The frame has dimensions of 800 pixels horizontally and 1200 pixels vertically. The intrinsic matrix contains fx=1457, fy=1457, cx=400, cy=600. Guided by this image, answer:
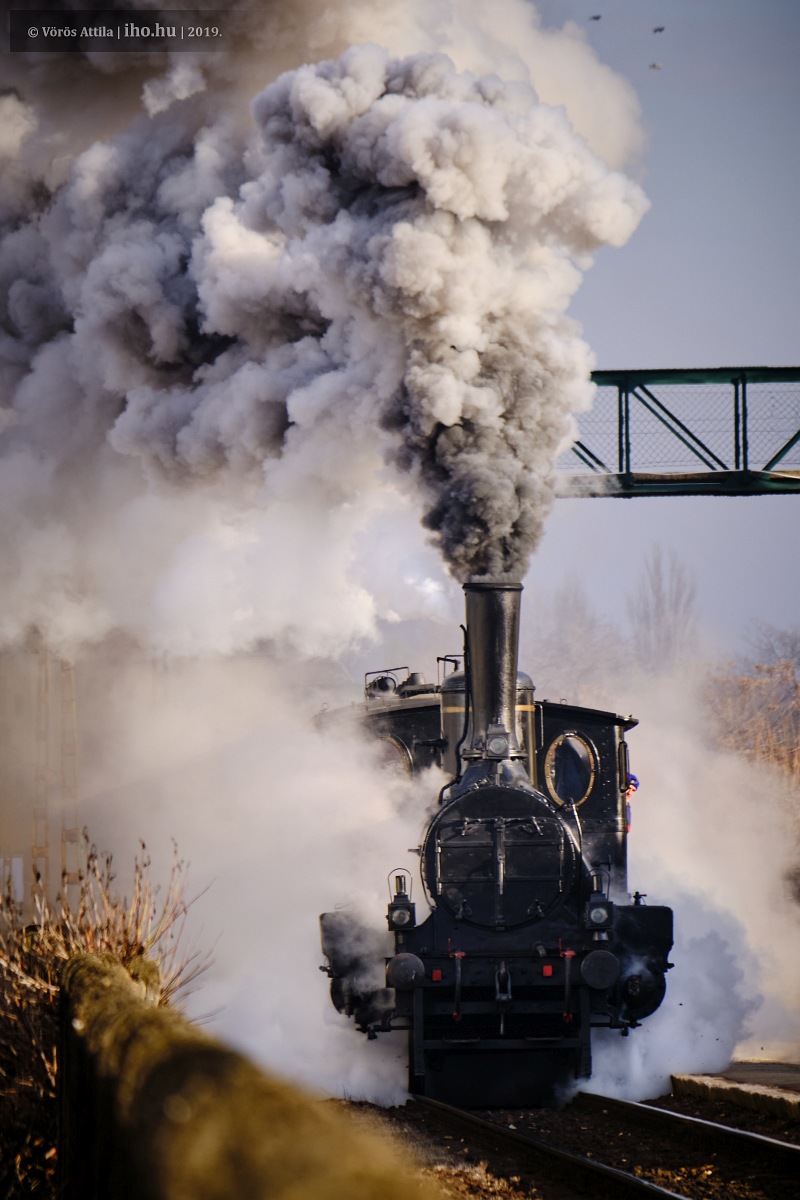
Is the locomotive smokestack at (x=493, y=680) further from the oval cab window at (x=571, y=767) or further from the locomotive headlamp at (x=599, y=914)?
the oval cab window at (x=571, y=767)

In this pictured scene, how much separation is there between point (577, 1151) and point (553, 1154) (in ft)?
2.61

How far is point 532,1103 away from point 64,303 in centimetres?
1115

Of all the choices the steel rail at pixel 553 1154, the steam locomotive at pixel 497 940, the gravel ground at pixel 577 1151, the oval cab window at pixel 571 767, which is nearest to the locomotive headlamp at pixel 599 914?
the steam locomotive at pixel 497 940

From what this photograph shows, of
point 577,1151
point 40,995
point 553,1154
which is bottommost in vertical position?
point 577,1151

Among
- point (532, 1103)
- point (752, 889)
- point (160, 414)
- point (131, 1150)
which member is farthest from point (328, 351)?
point (752, 889)

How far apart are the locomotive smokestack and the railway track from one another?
9.00 ft

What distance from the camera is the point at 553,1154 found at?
871 centimetres

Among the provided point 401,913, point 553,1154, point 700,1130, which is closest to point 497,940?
point 401,913

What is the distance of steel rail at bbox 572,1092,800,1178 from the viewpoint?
847cm

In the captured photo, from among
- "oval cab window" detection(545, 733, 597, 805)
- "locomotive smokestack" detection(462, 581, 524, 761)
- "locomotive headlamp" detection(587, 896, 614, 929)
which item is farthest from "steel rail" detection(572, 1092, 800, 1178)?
"oval cab window" detection(545, 733, 597, 805)

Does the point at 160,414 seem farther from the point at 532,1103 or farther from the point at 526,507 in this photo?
the point at 532,1103

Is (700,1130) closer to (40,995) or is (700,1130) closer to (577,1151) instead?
(577,1151)

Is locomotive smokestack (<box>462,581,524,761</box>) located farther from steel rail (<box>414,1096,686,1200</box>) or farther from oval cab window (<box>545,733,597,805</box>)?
steel rail (<box>414,1096,686,1200</box>)

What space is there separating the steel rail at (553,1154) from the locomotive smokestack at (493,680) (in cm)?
269
